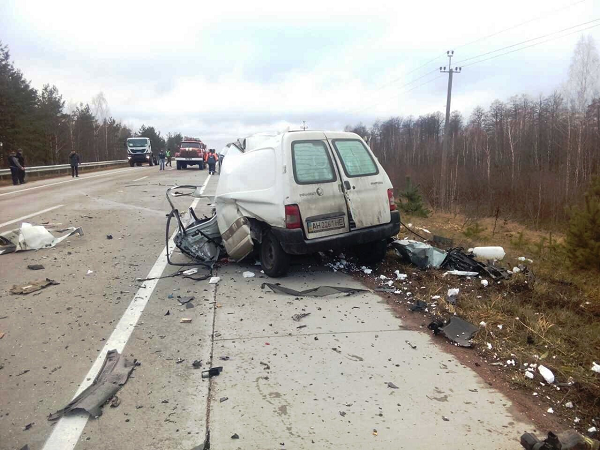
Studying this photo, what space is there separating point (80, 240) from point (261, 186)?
16.4 feet

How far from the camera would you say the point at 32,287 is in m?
6.03

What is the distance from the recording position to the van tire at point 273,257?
6.17m

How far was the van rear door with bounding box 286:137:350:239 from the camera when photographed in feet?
19.3

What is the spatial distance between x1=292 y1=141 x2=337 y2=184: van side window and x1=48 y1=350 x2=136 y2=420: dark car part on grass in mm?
3172

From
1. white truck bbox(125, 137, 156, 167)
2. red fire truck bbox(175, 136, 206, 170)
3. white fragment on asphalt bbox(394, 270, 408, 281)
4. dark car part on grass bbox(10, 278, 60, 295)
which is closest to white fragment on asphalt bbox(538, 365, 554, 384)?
white fragment on asphalt bbox(394, 270, 408, 281)

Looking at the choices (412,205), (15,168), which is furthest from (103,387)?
(15,168)

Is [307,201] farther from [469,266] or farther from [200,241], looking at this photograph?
[469,266]

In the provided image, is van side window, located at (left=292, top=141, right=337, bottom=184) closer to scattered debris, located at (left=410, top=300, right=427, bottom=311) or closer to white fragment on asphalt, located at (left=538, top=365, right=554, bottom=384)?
scattered debris, located at (left=410, top=300, right=427, bottom=311)

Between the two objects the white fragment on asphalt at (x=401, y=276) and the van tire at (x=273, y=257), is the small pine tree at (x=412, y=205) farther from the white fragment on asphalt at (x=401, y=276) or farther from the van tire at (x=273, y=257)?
the van tire at (x=273, y=257)

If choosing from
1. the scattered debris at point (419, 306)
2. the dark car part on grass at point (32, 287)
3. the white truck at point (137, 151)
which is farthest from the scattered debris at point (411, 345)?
the white truck at point (137, 151)

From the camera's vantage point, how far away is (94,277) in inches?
258

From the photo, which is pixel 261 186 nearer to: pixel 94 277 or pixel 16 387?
pixel 94 277

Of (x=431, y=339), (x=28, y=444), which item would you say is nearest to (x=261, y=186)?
(x=431, y=339)

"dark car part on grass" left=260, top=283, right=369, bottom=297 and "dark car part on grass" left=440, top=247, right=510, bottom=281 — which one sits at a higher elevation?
"dark car part on grass" left=440, top=247, right=510, bottom=281
